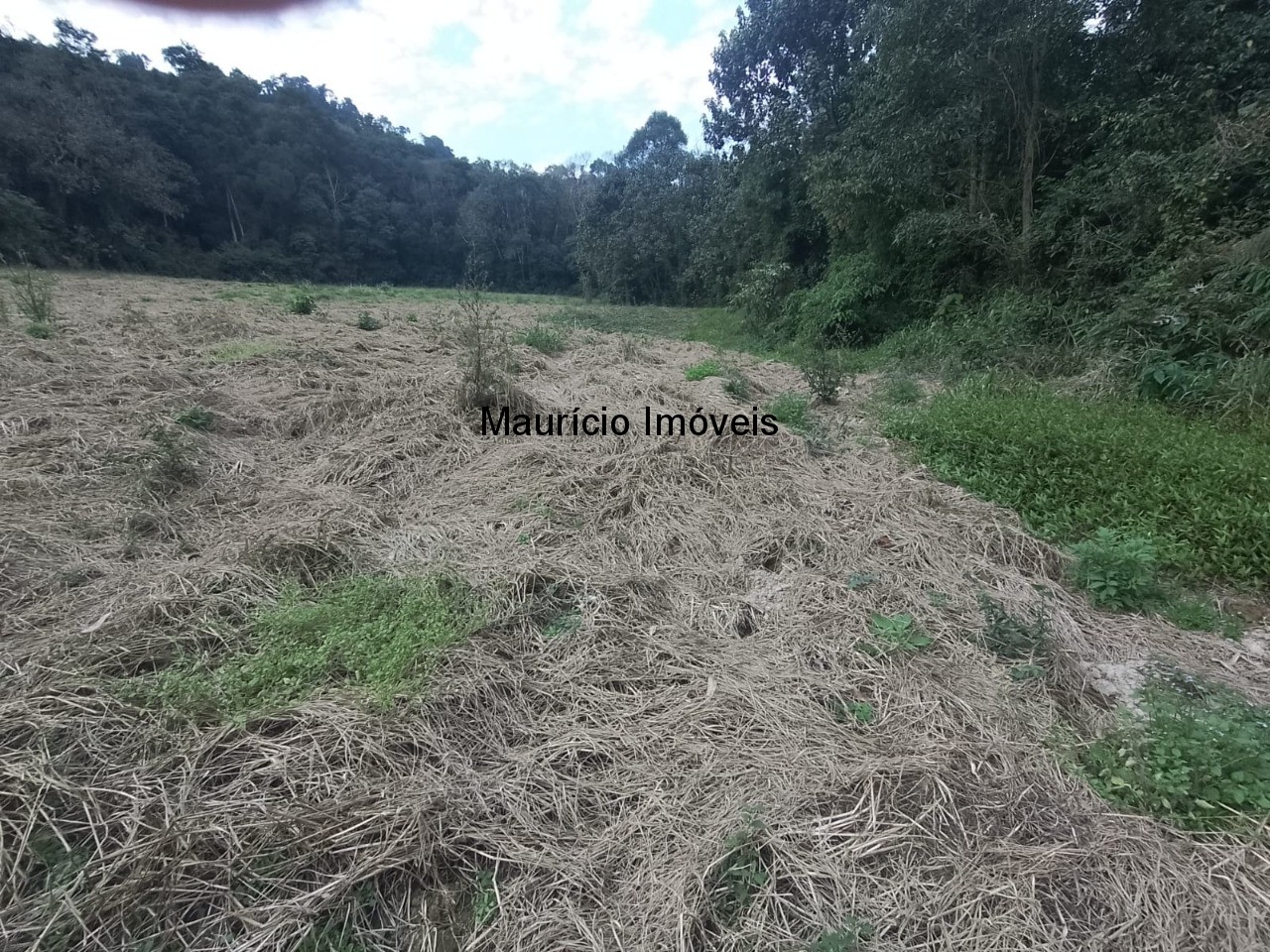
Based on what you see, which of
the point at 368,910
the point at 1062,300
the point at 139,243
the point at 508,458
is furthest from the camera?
the point at 139,243

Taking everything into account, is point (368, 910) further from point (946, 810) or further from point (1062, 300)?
point (1062, 300)

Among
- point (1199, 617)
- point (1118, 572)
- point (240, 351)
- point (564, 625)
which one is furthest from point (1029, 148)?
point (240, 351)

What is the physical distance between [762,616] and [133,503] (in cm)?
313

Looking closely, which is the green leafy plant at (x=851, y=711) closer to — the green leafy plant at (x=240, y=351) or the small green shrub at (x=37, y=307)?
the green leafy plant at (x=240, y=351)

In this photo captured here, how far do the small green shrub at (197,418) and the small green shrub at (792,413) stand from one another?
4.19 m

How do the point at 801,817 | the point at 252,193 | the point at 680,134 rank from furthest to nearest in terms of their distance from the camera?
1. the point at 680,134
2. the point at 252,193
3. the point at 801,817

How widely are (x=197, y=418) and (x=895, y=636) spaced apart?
444cm

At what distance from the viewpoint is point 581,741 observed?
173 cm

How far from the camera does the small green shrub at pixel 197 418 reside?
12.1 ft

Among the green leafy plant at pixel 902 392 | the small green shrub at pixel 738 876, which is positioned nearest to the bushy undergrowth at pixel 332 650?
the small green shrub at pixel 738 876

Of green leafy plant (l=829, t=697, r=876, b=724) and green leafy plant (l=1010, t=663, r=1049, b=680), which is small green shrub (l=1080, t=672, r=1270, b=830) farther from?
green leafy plant (l=829, t=697, r=876, b=724)

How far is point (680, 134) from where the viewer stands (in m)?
31.2

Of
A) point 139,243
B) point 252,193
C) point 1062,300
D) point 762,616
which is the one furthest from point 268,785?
point 252,193

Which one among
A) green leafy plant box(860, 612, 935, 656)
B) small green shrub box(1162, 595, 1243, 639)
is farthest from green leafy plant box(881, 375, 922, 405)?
green leafy plant box(860, 612, 935, 656)
